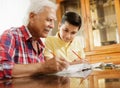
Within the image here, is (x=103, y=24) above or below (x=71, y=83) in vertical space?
above

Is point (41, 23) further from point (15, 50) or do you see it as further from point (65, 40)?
point (65, 40)

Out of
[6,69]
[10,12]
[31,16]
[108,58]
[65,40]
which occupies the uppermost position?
[10,12]

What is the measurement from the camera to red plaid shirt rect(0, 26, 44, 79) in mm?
936

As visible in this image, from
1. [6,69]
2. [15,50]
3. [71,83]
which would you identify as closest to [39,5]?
[15,50]

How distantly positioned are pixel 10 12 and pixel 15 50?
179cm

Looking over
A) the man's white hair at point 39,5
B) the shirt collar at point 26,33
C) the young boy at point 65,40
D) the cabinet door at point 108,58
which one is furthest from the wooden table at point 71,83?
the cabinet door at point 108,58

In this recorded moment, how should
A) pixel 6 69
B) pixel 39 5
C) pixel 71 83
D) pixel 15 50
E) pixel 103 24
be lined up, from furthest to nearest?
pixel 103 24 → pixel 39 5 → pixel 15 50 → pixel 6 69 → pixel 71 83

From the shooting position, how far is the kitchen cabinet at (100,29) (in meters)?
2.72

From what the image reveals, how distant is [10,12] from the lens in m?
2.76

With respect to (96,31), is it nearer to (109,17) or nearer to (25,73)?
(109,17)

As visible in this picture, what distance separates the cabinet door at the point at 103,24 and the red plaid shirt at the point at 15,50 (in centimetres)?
167

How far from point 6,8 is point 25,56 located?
1.73 meters

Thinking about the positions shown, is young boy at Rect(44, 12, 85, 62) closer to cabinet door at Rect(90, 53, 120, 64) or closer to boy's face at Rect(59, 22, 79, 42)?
boy's face at Rect(59, 22, 79, 42)

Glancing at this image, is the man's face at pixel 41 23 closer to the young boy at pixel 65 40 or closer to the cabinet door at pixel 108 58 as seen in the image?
the young boy at pixel 65 40
